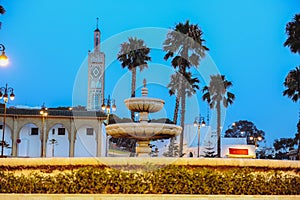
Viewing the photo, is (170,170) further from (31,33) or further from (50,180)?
→ (31,33)

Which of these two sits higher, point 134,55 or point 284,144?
point 134,55

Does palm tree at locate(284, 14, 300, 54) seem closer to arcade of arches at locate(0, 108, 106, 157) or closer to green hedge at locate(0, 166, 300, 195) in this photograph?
arcade of arches at locate(0, 108, 106, 157)

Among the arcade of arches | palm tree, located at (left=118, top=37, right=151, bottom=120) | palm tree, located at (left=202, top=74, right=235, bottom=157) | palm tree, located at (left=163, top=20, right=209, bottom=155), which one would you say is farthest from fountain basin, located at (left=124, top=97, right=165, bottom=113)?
palm tree, located at (left=202, top=74, right=235, bottom=157)

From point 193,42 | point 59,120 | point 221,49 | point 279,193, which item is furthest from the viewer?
point 221,49

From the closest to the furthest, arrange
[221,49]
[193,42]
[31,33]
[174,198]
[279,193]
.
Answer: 1. [174,198]
2. [279,193]
3. [193,42]
4. [31,33]
5. [221,49]

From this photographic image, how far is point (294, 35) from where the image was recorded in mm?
28984

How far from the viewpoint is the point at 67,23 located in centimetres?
12475

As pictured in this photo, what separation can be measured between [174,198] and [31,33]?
72.0 m

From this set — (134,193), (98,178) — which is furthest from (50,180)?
(134,193)

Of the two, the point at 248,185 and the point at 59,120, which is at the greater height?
the point at 59,120

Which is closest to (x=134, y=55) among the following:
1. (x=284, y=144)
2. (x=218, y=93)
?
(x=218, y=93)

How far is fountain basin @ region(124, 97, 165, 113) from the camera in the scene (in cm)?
991

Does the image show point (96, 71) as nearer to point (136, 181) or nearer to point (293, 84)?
point (293, 84)

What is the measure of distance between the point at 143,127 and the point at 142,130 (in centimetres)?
10
